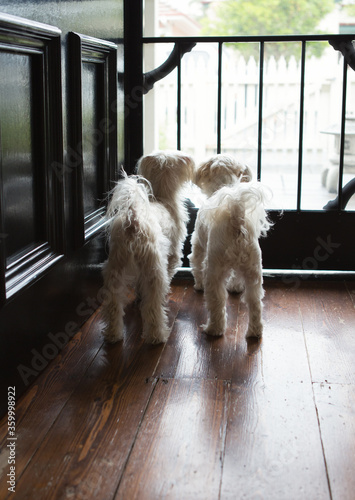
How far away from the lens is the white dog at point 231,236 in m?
2.43

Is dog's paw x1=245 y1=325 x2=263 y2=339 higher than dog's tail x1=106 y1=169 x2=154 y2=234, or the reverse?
dog's tail x1=106 y1=169 x2=154 y2=234

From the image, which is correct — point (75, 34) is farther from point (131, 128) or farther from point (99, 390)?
point (99, 390)

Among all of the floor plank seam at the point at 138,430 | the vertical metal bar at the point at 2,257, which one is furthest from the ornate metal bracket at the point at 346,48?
the vertical metal bar at the point at 2,257

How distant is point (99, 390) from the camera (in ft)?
7.11

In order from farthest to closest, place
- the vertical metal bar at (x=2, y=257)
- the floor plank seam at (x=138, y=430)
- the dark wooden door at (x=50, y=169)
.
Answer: the dark wooden door at (x=50, y=169) → the vertical metal bar at (x=2, y=257) → the floor plank seam at (x=138, y=430)

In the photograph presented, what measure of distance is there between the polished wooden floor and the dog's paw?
2.1 inches

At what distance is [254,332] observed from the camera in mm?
2645

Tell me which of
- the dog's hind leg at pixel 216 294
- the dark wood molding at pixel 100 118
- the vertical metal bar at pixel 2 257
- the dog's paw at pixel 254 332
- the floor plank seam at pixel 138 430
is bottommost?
the floor plank seam at pixel 138 430

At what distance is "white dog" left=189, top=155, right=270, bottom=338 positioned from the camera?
7.97ft

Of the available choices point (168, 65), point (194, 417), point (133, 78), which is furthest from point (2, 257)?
point (168, 65)

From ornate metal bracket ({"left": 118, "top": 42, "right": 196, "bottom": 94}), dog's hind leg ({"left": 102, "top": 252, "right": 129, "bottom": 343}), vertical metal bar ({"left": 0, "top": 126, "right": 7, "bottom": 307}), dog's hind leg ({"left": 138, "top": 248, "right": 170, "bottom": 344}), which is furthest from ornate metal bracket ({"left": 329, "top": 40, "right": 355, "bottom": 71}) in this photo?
vertical metal bar ({"left": 0, "top": 126, "right": 7, "bottom": 307})

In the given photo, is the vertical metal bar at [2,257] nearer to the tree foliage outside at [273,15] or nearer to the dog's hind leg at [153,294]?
the dog's hind leg at [153,294]

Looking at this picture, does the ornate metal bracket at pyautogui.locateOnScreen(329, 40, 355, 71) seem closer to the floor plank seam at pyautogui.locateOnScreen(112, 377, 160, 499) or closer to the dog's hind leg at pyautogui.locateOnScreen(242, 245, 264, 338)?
the dog's hind leg at pyautogui.locateOnScreen(242, 245, 264, 338)

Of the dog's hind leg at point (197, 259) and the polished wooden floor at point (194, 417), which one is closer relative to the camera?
the polished wooden floor at point (194, 417)
